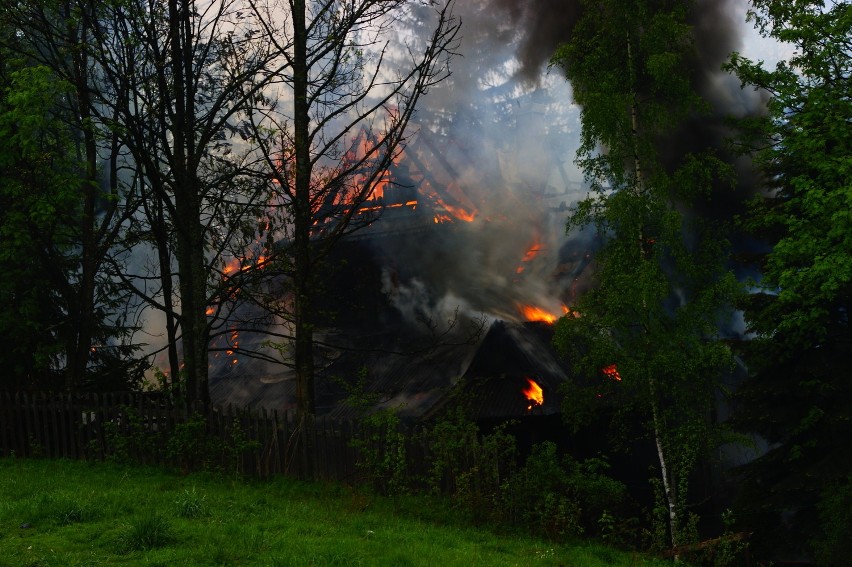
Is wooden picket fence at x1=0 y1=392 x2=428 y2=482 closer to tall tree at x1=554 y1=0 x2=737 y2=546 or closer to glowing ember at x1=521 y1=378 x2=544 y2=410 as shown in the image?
tall tree at x1=554 y1=0 x2=737 y2=546

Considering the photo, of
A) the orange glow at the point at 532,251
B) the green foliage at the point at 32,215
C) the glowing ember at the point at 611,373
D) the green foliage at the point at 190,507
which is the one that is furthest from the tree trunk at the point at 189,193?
the orange glow at the point at 532,251

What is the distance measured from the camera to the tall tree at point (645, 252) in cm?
1502

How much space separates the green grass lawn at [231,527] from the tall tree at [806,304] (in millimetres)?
6940

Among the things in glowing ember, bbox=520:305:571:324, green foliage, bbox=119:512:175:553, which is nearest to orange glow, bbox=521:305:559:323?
glowing ember, bbox=520:305:571:324

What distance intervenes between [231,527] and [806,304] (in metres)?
11.6

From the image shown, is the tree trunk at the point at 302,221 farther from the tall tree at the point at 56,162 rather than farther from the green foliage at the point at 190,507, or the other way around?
the green foliage at the point at 190,507

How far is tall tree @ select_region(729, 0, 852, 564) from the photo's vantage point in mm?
14992

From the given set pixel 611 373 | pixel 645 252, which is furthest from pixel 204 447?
pixel 645 252

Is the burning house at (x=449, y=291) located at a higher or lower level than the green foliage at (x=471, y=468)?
higher

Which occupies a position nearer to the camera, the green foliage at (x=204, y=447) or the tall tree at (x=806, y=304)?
the green foliage at (x=204, y=447)

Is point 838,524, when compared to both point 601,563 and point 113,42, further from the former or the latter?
point 113,42

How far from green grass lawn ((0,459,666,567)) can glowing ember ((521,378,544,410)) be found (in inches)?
385

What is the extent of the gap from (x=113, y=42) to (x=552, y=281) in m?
19.4

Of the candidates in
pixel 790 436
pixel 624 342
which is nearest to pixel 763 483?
pixel 790 436
